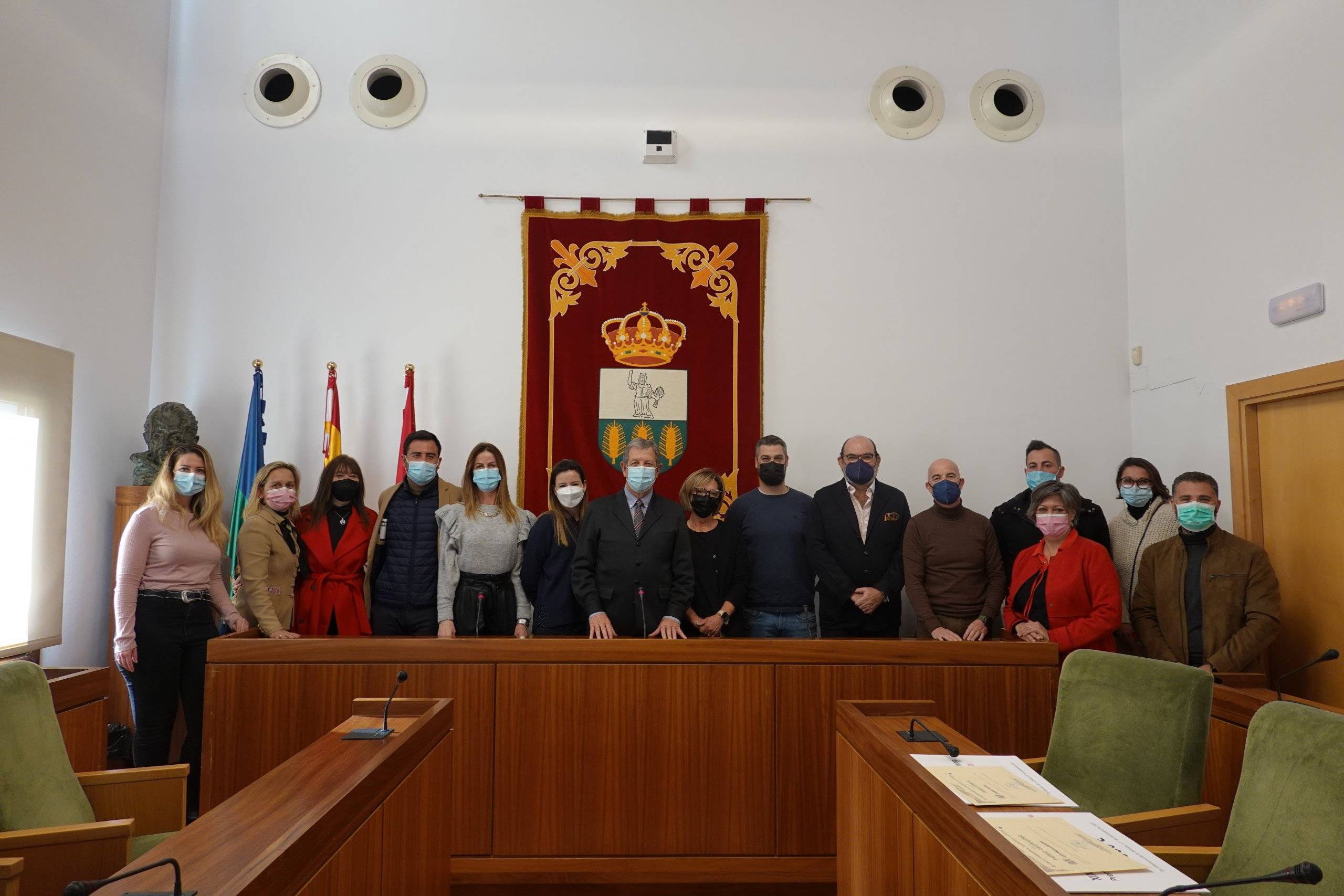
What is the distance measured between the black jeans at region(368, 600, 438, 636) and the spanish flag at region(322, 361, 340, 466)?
1249 millimetres

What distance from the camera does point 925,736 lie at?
2281 mm

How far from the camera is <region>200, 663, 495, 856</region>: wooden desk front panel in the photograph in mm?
3168

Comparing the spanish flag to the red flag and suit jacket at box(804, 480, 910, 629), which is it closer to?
the red flag

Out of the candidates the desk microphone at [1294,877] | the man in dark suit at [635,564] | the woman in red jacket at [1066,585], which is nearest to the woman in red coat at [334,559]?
the man in dark suit at [635,564]

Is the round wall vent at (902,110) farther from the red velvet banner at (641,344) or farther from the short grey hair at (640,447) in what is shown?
the short grey hair at (640,447)

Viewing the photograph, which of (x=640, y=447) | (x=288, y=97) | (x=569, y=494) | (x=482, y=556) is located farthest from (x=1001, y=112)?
(x=288, y=97)

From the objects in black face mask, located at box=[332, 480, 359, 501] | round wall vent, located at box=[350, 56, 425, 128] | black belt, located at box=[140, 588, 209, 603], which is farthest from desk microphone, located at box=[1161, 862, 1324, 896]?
round wall vent, located at box=[350, 56, 425, 128]

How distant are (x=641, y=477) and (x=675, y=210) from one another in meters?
2.07

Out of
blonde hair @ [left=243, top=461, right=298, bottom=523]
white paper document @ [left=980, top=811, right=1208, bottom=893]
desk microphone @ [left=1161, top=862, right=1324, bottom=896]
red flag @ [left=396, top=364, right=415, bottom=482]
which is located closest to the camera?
desk microphone @ [left=1161, top=862, right=1324, bottom=896]

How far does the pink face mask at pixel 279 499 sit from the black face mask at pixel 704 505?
1.73 m

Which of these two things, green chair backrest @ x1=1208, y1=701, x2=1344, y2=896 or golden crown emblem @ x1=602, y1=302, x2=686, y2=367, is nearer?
green chair backrest @ x1=1208, y1=701, x2=1344, y2=896

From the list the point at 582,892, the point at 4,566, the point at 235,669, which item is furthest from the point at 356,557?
the point at 582,892

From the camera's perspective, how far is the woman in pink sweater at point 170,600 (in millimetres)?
3594

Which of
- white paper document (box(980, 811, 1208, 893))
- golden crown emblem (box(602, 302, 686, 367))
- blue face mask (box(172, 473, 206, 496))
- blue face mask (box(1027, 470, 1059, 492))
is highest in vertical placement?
golden crown emblem (box(602, 302, 686, 367))
